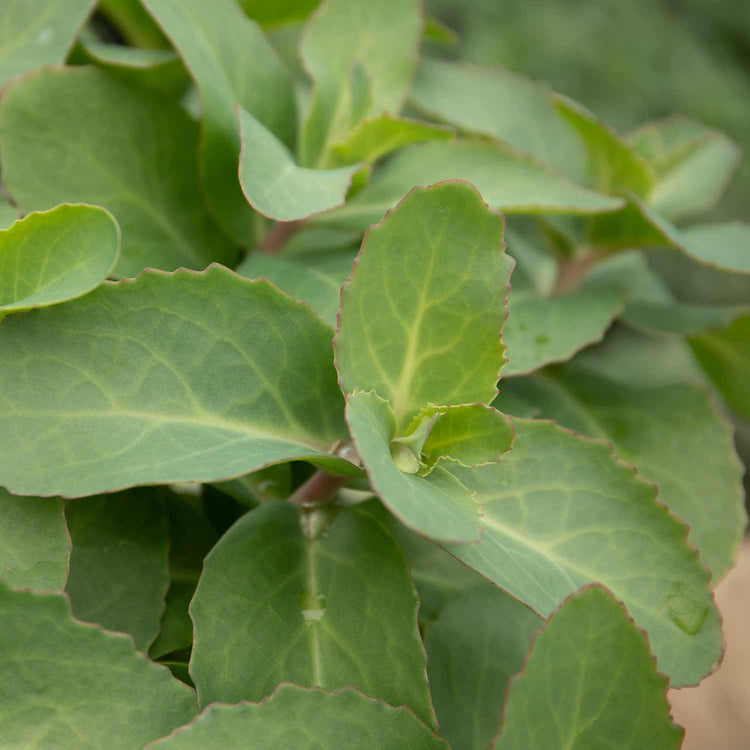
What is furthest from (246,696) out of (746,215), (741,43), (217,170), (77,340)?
(741,43)

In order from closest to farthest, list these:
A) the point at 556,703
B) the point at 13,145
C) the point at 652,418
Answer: the point at 556,703, the point at 13,145, the point at 652,418

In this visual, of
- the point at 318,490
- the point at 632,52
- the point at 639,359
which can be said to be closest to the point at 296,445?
the point at 318,490

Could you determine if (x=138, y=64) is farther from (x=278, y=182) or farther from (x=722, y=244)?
(x=722, y=244)

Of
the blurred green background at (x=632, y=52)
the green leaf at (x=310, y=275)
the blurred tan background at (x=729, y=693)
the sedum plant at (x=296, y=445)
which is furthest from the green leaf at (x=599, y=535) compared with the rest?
the blurred green background at (x=632, y=52)

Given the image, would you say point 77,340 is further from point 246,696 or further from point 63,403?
point 246,696

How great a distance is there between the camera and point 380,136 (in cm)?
48

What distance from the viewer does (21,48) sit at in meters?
0.47

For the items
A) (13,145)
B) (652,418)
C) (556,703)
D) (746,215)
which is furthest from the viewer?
(746,215)

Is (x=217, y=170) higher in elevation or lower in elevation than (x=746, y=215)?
higher

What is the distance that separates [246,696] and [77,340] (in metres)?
0.16

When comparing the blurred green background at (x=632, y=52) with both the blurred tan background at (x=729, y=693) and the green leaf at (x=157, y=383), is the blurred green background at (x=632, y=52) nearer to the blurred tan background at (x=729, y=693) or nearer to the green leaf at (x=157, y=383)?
the blurred tan background at (x=729, y=693)

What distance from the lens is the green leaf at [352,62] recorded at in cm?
51

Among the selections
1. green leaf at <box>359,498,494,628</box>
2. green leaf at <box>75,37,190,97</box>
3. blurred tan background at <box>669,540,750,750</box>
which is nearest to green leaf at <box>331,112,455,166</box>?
green leaf at <box>75,37,190,97</box>

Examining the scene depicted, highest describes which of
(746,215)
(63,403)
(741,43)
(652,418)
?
(63,403)
